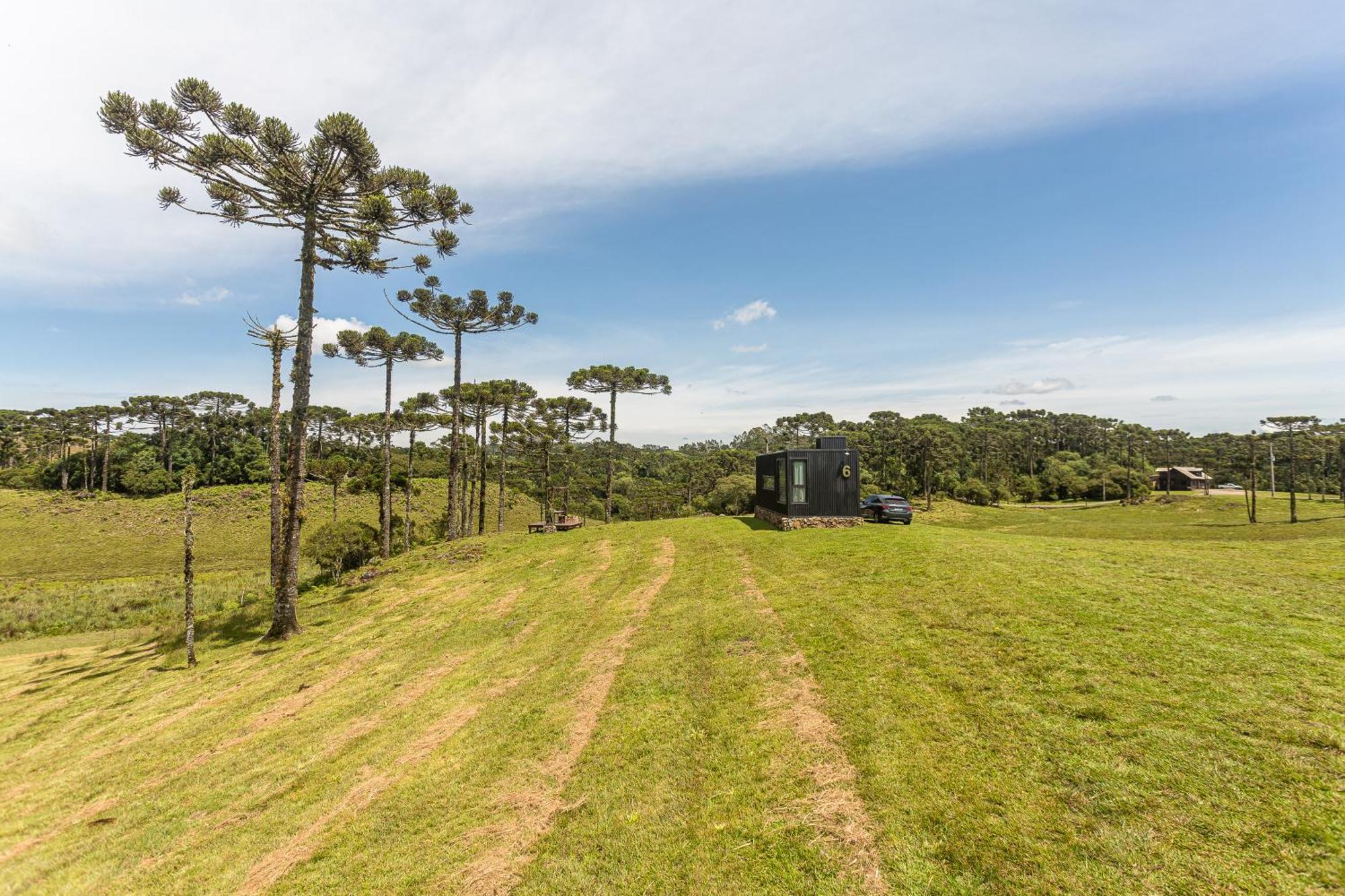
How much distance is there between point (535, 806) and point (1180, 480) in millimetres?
111046

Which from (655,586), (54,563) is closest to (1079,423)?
(655,586)

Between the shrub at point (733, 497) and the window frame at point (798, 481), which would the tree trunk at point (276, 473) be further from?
Answer: the shrub at point (733, 497)

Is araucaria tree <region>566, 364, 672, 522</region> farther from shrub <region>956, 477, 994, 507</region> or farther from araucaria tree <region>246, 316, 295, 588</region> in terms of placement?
shrub <region>956, 477, 994, 507</region>

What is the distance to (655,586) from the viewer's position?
1574 cm

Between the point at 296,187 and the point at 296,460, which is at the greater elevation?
the point at 296,187

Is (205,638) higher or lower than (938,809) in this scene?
lower

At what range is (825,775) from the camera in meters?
5.75

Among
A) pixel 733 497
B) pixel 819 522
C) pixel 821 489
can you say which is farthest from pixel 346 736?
pixel 733 497

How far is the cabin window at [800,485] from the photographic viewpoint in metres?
23.0

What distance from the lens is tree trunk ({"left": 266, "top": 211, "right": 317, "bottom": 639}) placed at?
49.0ft

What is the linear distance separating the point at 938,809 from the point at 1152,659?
4.71 metres

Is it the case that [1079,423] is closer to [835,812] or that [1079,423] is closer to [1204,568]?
[1204,568]

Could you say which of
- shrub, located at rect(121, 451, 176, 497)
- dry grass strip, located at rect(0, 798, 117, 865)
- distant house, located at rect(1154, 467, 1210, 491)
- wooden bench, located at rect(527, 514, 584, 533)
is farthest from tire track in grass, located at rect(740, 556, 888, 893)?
distant house, located at rect(1154, 467, 1210, 491)

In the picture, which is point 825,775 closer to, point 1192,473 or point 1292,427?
point 1292,427
